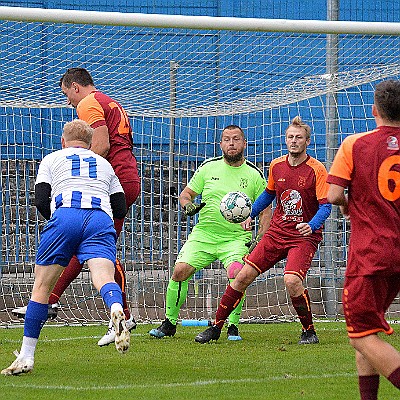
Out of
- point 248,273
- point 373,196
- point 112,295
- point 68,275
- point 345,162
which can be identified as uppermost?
point 345,162

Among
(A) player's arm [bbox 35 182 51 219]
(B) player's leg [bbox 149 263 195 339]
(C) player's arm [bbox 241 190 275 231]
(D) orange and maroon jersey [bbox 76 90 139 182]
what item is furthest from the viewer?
(B) player's leg [bbox 149 263 195 339]

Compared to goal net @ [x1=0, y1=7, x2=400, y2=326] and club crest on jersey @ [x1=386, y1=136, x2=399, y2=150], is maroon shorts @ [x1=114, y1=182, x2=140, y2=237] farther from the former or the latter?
club crest on jersey @ [x1=386, y1=136, x2=399, y2=150]

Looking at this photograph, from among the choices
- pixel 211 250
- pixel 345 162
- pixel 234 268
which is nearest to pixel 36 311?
pixel 345 162

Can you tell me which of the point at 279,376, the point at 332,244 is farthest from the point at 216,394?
the point at 332,244

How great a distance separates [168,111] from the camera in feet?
41.0

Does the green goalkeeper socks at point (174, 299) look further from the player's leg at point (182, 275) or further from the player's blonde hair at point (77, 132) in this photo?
the player's blonde hair at point (77, 132)

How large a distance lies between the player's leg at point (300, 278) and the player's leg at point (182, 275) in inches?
45.3

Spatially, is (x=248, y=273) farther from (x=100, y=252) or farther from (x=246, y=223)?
(x=100, y=252)

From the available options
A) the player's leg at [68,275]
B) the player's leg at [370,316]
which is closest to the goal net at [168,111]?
the player's leg at [68,275]

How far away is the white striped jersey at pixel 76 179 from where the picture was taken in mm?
6730

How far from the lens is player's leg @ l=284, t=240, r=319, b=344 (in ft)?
29.0

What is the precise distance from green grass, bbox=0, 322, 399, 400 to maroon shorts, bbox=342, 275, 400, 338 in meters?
0.98

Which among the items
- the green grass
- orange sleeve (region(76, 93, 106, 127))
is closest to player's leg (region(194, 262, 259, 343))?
the green grass

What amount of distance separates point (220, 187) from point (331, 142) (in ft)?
7.57
